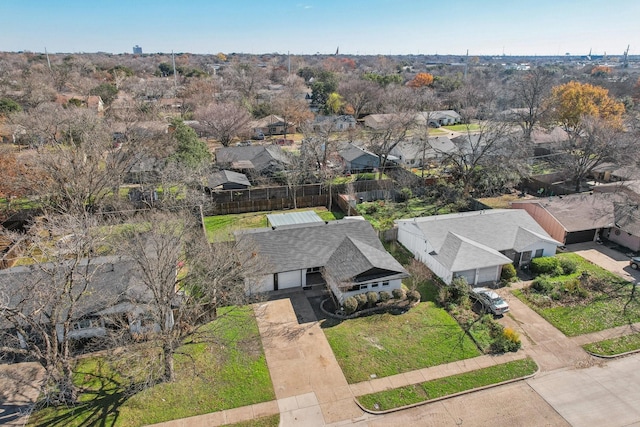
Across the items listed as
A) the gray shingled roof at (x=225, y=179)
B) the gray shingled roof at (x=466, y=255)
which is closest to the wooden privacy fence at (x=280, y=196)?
the gray shingled roof at (x=225, y=179)

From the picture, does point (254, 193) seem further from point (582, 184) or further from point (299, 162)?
point (582, 184)

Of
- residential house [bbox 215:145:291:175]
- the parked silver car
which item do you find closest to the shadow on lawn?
the parked silver car

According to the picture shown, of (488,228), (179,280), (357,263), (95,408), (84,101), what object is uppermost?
(84,101)

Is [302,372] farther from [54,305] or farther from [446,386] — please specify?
[54,305]

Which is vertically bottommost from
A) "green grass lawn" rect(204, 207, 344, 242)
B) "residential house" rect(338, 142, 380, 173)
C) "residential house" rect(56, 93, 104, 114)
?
"green grass lawn" rect(204, 207, 344, 242)

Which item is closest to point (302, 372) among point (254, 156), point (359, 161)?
point (359, 161)

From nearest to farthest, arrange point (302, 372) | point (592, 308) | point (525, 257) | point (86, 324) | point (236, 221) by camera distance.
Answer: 1. point (302, 372)
2. point (86, 324)
3. point (592, 308)
4. point (525, 257)
5. point (236, 221)

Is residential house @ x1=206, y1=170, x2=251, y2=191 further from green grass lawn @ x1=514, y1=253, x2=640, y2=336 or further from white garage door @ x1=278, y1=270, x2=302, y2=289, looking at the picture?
green grass lawn @ x1=514, y1=253, x2=640, y2=336
